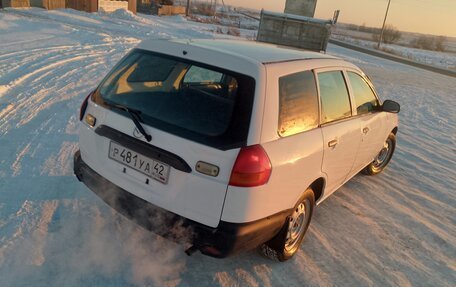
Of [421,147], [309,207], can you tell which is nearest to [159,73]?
[309,207]

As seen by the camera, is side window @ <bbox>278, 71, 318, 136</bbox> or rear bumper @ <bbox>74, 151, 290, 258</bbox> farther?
side window @ <bbox>278, 71, 318, 136</bbox>

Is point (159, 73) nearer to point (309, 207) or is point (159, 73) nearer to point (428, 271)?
point (309, 207)

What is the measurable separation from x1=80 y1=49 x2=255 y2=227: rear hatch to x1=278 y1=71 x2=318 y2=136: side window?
1.12ft

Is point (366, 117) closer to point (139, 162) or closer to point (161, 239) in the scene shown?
point (161, 239)

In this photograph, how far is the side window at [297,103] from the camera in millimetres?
2816

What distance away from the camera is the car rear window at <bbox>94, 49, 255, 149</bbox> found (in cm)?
256

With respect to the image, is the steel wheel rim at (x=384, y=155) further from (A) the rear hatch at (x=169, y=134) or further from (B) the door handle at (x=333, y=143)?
(A) the rear hatch at (x=169, y=134)

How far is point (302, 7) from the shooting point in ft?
58.5

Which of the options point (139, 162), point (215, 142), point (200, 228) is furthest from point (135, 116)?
point (200, 228)

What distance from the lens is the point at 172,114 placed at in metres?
2.73

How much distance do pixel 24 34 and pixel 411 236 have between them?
45.0 ft

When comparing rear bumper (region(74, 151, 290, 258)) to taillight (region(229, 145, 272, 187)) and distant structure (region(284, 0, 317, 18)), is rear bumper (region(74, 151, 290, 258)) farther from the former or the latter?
distant structure (region(284, 0, 317, 18))

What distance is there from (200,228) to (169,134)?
2.24ft

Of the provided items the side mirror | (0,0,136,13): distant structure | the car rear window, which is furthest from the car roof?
(0,0,136,13): distant structure
